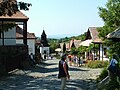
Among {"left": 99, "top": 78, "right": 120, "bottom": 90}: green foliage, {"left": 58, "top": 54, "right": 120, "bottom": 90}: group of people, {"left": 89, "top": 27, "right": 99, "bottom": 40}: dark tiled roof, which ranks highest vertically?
{"left": 89, "top": 27, "right": 99, "bottom": 40}: dark tiled roof

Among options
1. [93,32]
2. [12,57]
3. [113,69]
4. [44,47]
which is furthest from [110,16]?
[44,47]

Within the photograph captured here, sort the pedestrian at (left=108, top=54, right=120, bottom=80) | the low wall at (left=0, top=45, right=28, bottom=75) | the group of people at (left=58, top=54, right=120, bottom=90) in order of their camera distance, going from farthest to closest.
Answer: the low wall at (left=0, top=45, right=28, bottom=75) < the pedestrian at (left=108, top=54, right=120, bottom=80) < the group of people at (left=58, top=54, right=120, bottom=90)

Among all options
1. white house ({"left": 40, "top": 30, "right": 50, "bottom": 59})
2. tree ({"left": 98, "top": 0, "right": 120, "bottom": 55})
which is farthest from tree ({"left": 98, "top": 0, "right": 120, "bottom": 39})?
white house ({"left": 40, "top": 30, "right": 50, "bottom": 59})

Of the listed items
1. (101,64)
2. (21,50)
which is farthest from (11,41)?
(101,64)

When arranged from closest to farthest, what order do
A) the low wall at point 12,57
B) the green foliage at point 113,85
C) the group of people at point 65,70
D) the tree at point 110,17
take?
the green foliage at point 113,85 → the group of people at point 65,70 → the low wall at point 12,57 → the tree at point 110,17

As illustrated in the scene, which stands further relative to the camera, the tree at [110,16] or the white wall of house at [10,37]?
the white wall of house at [10,37]

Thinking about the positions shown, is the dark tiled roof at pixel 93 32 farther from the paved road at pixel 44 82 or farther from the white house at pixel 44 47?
the white house at pixel 44 47

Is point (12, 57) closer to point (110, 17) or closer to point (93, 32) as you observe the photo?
point (110, 17)

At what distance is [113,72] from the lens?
1545 centimetres

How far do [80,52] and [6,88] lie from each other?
1666 inches

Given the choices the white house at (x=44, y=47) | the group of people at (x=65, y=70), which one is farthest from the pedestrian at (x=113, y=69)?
the white house at (x=44, y=47)

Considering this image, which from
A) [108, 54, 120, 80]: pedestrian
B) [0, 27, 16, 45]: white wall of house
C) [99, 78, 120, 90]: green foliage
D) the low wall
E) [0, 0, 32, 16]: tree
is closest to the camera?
[99, 78, 120, 90]: green foliage

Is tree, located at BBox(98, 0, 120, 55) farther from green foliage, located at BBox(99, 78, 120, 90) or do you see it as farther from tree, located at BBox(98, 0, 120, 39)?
green foliage, located at BBox(99, 78, 120, 90)

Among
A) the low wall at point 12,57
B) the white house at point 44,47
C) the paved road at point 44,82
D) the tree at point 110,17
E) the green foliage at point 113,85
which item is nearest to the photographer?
the green foliage at point 113,85
